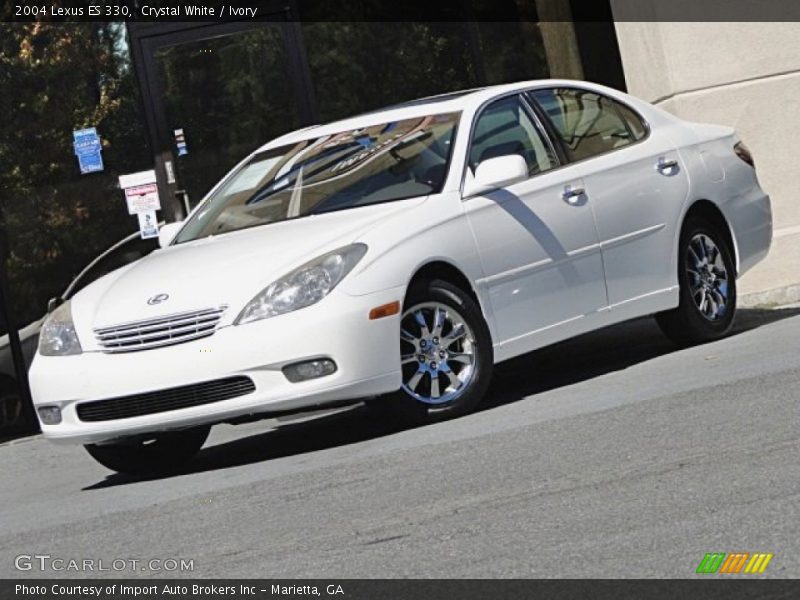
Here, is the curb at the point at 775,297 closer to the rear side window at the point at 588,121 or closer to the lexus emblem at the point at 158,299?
the rear side window at the point at 588,121

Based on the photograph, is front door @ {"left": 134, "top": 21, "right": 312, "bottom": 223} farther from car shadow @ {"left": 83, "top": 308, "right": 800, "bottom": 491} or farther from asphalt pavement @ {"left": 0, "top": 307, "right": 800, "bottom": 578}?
asphalt pavement @ {"left": 0, "top": 307, "right": 800, "bottom": 578}

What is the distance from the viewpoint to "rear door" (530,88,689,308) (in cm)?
919

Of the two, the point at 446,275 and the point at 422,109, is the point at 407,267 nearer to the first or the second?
the point at 446,275

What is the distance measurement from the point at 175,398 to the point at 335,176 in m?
1.70

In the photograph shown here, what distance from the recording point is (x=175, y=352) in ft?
25.3

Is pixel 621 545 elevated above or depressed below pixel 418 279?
below

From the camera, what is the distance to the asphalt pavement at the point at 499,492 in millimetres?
5340

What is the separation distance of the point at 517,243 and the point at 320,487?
2.17m

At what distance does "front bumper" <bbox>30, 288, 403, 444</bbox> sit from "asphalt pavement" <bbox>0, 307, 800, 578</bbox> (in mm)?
275

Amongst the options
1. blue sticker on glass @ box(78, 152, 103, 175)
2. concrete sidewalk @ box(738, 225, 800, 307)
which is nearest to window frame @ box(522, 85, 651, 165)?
concrete sidewalk @ box(738, 225, 800, 307)

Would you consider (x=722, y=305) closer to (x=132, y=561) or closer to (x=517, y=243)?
(x=517, y=243)
